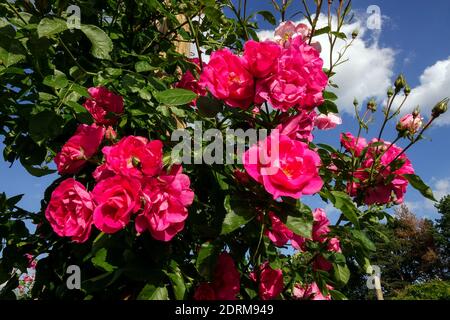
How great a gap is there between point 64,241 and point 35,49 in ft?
2.33

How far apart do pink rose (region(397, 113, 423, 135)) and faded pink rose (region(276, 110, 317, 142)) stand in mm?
410

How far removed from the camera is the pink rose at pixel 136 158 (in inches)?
37.6

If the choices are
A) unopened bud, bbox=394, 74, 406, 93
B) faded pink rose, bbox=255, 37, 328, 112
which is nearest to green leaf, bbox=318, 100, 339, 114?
faded pink rose, bbox=255, 37, 328, 112

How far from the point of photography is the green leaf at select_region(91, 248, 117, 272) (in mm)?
1026

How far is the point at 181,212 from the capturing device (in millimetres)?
960

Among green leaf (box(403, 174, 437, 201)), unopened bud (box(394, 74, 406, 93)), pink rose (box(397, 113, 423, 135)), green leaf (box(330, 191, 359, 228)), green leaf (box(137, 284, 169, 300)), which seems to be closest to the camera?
green leaf (box(137, 284, 169, 300))

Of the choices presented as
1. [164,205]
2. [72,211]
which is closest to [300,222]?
[164,205]

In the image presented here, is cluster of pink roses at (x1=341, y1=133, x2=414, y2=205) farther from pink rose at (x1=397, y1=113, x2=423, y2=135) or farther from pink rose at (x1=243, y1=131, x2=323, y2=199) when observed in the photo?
pink rose at (x1=243, y1=131, x2=323, y2=199)

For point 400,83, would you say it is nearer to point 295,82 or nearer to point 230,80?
point 295,82

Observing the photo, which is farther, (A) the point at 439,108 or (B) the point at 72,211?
(A) the point at 439,108

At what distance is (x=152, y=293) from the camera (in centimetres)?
101

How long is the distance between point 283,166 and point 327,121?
626 mm

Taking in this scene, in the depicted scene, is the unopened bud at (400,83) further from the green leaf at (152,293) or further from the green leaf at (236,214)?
the green leaf at (152,293)
